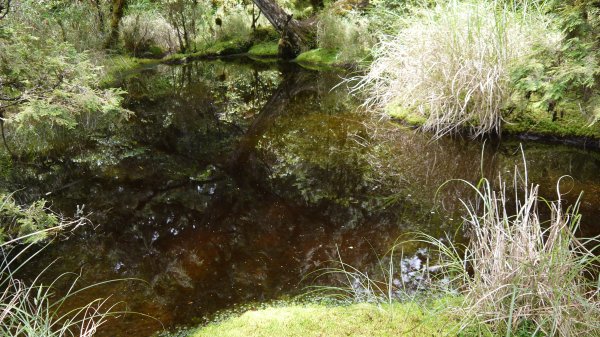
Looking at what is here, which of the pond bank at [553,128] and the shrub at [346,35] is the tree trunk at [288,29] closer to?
the shrub at [346,35]

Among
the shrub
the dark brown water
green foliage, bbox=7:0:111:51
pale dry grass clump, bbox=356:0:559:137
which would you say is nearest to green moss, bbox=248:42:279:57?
the shrub

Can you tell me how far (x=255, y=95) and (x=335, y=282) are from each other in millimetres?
5349

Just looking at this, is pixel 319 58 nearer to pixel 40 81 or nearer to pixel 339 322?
pixel 40 81

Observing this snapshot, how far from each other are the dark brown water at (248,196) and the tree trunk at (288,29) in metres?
5.65

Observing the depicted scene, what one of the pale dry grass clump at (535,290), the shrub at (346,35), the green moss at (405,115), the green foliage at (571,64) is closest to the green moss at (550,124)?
the green foliage at (571,64)

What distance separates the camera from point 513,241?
1641 millimetres

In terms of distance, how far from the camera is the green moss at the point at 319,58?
988 centimetres

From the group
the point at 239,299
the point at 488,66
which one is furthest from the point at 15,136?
the point at 488,66

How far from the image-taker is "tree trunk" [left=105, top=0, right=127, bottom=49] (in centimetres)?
1073

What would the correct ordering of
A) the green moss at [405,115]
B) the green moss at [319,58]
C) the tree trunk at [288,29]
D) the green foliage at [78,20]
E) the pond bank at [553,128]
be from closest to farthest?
1. the pond bank at [553,128]
2. the green moss at [405,115]
3. the green foliage at [78,20]
4. the green moss at [319,58]
5. the tree trunk at [288,29]

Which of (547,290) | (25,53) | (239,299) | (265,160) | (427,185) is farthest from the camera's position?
(265,160)

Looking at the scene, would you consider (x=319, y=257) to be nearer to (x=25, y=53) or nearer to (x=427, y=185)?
(x=427, y=185)

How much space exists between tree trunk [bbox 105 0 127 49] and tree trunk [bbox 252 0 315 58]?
349cm

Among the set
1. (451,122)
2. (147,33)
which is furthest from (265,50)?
(451,122)
